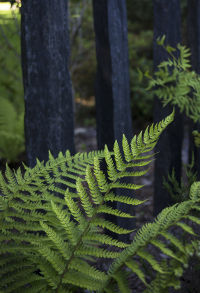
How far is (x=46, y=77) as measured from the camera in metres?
2.04

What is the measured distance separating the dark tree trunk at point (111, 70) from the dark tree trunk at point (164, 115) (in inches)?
18.2

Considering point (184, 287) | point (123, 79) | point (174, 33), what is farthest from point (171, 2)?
point (184, 287)

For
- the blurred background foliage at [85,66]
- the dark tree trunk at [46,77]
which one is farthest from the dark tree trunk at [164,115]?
the blurred background foliage at [85,66]

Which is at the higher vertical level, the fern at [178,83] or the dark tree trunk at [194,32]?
the dark tree trunk at [194,32]

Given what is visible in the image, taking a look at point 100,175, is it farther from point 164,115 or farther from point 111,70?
point 164,115

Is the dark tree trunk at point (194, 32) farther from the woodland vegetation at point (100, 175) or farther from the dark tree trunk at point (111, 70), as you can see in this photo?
the dark tree trunk at point (111, 70)

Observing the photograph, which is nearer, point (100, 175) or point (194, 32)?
point (100, 175)

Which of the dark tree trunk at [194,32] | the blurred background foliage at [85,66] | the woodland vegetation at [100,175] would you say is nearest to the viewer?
the woodland vegetation at [100,175]

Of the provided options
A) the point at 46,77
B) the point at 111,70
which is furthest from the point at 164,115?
the point at 46,77

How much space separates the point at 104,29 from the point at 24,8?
506 mm

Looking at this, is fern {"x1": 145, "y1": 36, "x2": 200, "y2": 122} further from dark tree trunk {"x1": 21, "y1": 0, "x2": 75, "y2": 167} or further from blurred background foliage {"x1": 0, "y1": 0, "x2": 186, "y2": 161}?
blurred background foliage {"x1": 0, "y1": 0, "x2": 186, "y2": 161}

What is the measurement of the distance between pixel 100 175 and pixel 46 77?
1.16 m

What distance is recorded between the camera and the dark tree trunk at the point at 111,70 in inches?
89.3

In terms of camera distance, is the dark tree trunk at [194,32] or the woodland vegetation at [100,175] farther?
the dark tree trunk at [194,32]
